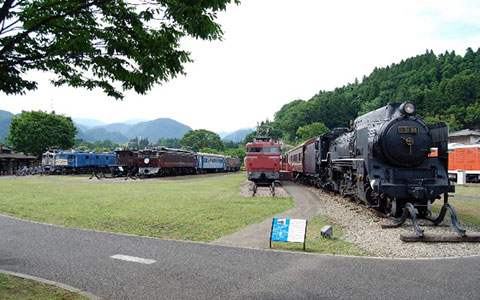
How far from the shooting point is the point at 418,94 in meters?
103

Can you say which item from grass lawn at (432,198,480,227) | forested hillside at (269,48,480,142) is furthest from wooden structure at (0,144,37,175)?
forested hillside at (269,48,480,142)

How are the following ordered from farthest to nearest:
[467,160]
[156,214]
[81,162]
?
[81,162]
[467,160]
[156,214]

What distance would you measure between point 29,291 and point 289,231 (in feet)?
17.1

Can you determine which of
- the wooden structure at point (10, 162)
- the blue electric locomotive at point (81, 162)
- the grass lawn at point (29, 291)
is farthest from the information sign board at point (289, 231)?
the wooden structure at point (10, 162)

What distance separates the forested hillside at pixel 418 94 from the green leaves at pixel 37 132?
257 feet

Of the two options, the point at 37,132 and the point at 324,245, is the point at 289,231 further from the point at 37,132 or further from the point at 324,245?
the point at 37,132

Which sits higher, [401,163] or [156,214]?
[401,163]

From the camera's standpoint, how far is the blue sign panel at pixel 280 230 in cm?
787

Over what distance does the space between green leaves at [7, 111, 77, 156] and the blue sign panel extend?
6443 centimetres

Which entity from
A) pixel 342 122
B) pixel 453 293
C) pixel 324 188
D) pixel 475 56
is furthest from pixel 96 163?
pixel 475 56

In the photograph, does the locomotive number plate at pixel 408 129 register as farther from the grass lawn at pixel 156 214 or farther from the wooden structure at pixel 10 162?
the wooden structure at pixel 10 162

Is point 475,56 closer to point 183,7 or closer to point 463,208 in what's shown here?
point 463,208

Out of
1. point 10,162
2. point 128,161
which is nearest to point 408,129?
point 128,161

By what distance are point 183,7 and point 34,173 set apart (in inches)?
2174
